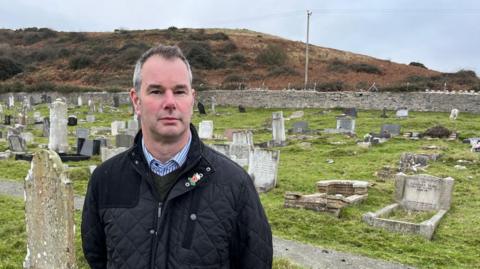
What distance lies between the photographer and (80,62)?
62.8 m

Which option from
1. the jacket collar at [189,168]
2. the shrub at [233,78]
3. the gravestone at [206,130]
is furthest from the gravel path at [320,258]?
the shrub at [233,78]

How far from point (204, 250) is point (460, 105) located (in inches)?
1333

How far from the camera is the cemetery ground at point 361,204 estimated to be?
8.12 m

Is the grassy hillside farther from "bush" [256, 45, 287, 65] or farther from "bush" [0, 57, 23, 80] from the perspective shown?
"bush" [256, 45, 287, 65]

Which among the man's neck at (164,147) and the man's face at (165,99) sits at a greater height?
the man's face at (165,99)

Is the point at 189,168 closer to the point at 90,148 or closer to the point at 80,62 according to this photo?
the point at 90,148

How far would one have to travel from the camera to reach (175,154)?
273 cm

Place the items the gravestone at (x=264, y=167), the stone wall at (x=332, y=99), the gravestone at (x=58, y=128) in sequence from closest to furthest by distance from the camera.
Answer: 1. the gravestone at (x=264, y=167)
2. the gravestone at (x=58, y=128)
3. the stone wall at (x=332, y=99)

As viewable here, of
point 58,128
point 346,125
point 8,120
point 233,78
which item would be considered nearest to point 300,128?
point 346,125

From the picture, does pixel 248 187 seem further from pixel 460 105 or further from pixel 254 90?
pixel 254 90

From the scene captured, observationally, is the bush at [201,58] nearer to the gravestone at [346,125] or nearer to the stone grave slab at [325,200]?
the gravestone at [346,125]

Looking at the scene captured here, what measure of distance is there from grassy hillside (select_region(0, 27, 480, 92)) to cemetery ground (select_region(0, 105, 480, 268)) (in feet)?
58.4

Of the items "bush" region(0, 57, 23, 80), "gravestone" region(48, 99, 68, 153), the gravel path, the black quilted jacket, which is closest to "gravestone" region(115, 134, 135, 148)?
"gravestone" region(48, 99, 68, 153)

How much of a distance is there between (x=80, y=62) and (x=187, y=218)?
64.3 meters
